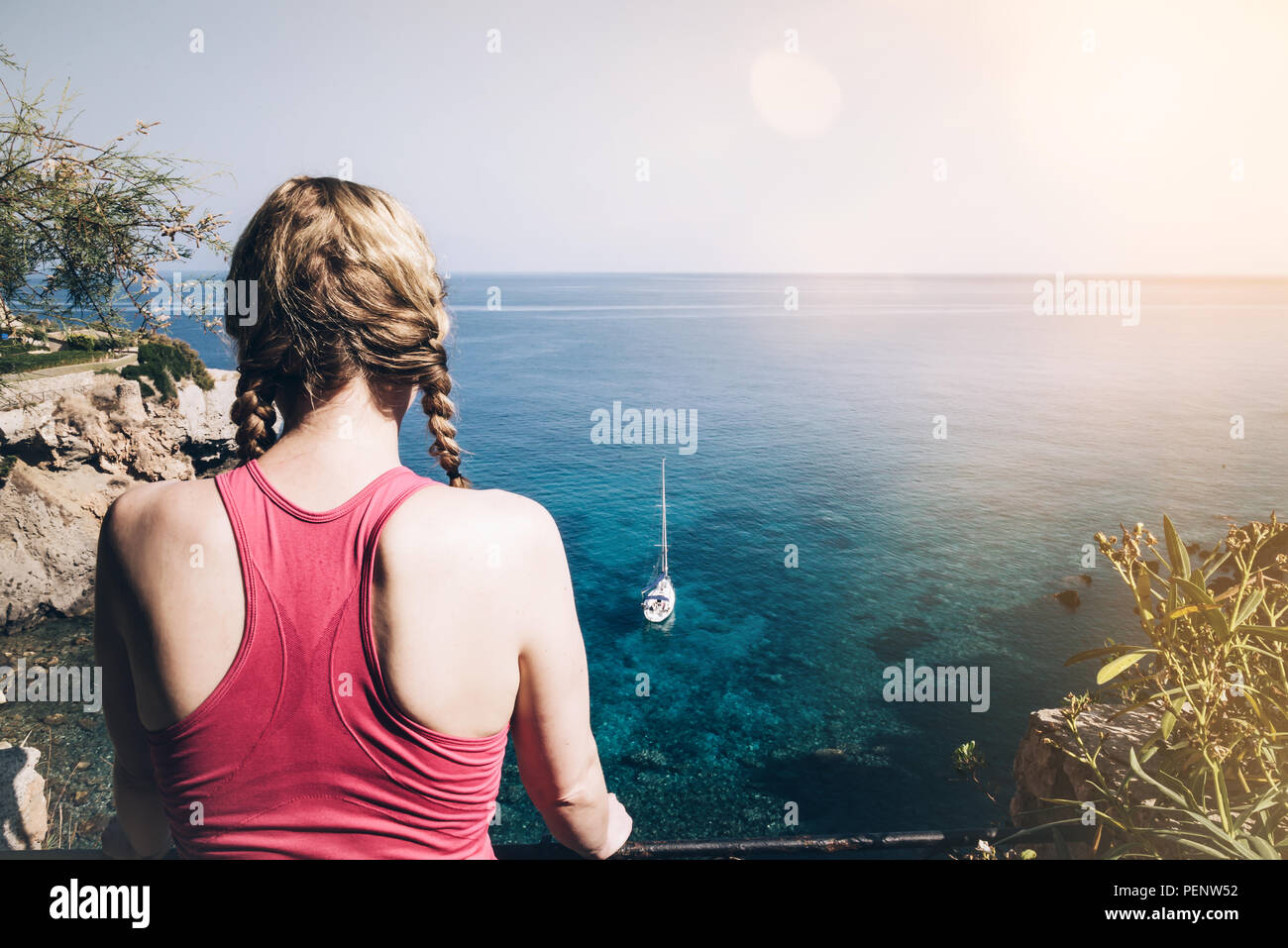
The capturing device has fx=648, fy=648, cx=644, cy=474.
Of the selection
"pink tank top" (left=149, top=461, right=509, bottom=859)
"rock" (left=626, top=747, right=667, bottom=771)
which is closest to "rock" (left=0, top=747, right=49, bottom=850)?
"pink tank top" (left=149, top=461, right=509, bottom=859)

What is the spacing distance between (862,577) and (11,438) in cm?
4944

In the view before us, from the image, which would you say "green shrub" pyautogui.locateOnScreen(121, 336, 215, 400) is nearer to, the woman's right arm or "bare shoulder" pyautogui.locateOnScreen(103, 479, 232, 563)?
"bare shoulder" pyautogui.locateOnScreen(103, 479, 232, 563)

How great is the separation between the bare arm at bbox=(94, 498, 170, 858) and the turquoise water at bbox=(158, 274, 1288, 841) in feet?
34.4

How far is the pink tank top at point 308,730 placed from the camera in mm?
1218

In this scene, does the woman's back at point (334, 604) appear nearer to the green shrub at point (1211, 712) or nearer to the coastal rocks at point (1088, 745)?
the green shrub at point (1211, 712)

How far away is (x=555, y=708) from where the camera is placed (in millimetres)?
1406

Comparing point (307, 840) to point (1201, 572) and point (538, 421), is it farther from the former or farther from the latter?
point (538, 421)

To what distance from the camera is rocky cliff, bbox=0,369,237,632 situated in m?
32.0

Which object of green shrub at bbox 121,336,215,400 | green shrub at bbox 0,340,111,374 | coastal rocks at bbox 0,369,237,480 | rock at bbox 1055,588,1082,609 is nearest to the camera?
green shrub at bbox 0,340,111,374

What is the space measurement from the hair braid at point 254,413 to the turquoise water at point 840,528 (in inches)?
415

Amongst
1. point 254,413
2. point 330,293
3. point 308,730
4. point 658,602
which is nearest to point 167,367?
point 658,602

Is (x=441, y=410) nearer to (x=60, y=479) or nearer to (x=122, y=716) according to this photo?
(x=122, y=716)

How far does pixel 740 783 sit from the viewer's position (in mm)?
28797

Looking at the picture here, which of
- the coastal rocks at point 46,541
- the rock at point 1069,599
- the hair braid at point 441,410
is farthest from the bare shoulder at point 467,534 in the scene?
the rock at point 1069,599
